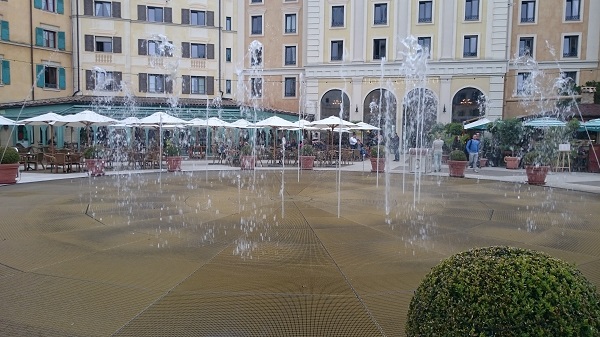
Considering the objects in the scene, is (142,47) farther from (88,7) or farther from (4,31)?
(4,31)

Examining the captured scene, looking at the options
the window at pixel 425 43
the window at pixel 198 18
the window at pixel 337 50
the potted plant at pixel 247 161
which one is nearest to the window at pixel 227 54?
the window at pixel 198 18

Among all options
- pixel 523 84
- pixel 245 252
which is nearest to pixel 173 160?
pixel 245 252

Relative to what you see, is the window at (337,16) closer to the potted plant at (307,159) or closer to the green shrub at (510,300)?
the potted plant at (307,159)

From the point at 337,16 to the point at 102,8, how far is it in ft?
61.7

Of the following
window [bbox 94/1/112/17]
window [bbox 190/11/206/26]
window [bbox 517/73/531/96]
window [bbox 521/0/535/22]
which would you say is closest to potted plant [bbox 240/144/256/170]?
window [bbox 190/11/206/26]

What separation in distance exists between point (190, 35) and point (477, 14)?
23031mm

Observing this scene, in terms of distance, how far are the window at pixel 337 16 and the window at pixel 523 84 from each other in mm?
14675

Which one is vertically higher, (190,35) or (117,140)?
(190,35)

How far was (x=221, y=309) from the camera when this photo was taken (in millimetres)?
4684

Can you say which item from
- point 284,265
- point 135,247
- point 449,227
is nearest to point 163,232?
point 135,247

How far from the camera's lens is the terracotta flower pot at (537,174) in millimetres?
16234

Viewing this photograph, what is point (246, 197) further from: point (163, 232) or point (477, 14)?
point (477, 14)

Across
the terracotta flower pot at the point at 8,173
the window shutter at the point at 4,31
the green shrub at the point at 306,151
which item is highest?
the window shutter at the point at 4,31

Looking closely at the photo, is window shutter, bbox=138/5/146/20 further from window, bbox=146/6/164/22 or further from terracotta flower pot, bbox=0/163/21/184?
terracotta flower pot, bbox=0/163/21/184
